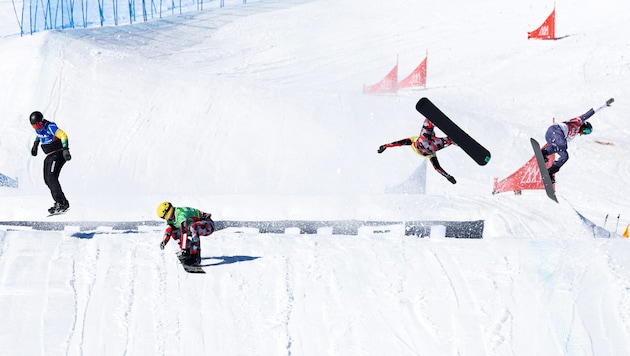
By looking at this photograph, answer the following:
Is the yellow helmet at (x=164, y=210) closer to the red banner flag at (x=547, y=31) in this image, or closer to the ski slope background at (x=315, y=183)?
the ski slope background at (x=315, y=183)

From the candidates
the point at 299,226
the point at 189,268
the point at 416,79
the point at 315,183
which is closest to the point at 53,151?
the point at 189,268

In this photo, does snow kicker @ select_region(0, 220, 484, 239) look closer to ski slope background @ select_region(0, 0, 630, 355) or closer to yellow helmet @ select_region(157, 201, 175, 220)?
ski slope background @ select_region(0, 0, 630, 355)

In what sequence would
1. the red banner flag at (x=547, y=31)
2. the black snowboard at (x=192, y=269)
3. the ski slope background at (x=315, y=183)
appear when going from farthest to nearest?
the red banner flag at (x=547, y=31), the black snowboard at (x=192, y=269), the ski slope background at (x=315, y=183)

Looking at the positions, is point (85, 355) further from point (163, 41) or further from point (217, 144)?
point (163, 41)

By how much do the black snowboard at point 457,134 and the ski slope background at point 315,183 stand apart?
3.83 feet

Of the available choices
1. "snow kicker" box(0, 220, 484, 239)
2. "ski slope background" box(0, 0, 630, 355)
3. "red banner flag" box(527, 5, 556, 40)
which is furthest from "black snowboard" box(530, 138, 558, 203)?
"red banner flag" box(527, 5, 556, 40)

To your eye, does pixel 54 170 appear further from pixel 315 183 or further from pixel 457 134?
pixel 315 183

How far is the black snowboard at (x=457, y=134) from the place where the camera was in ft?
33.9

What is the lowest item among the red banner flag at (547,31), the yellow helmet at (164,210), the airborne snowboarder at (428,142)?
the yellow helmet at (164,210)

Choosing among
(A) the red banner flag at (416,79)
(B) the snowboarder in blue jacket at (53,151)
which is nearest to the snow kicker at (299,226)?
(B) the snowboarder in blue jacket at (53,151)

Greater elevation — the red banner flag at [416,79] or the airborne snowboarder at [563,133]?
the red banner flag at [416,79]

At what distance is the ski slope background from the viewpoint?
876 centimetres

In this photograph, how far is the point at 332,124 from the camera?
60.6 ft

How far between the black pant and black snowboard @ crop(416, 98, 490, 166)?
462 centimetres
